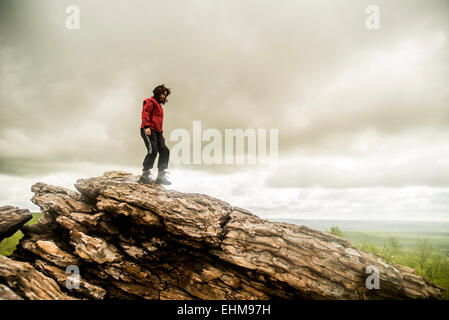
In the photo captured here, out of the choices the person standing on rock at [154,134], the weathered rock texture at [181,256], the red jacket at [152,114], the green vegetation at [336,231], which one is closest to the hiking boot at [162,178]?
the person standing on rock at [154,134]

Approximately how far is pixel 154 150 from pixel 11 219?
10216 millimetres

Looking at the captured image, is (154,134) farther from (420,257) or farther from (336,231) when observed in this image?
(420,257)

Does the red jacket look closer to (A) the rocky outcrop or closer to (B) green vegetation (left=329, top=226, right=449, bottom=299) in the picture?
(A) the rocky outcrop

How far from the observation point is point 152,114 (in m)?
12.3

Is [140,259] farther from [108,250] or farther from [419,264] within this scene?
[419,264]

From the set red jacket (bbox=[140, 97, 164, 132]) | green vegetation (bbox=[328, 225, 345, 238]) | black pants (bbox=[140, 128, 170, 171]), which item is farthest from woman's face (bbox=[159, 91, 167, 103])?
green vegetation (bbox=[328, 225, 345, 238])

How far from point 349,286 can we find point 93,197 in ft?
56.0

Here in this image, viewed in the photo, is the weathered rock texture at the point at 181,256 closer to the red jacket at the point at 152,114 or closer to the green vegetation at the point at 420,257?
the red jacket at the point at 152,114

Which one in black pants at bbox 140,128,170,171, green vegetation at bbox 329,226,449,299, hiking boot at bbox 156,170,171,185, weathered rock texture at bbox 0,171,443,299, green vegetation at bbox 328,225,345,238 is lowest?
green vegetation at bbox 329,226,449,299

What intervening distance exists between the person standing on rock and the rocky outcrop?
812 centimetres

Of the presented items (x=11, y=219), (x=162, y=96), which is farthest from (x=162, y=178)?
(x=11, y=219)

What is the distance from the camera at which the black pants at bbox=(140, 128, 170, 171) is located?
38.8 feet

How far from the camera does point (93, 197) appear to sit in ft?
42.5

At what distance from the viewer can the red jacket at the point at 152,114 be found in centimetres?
1179
